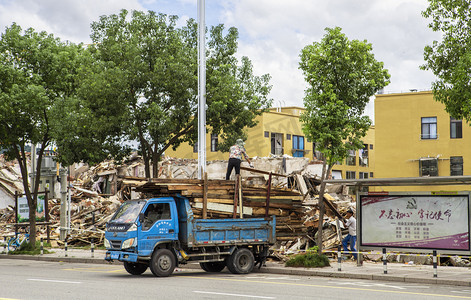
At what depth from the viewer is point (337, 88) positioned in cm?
2080

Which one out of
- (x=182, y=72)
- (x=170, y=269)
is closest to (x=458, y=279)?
(x=170, y=269)

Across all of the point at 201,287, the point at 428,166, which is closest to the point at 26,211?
the point at 201,287

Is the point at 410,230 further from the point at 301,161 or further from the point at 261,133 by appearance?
the point at 261,133

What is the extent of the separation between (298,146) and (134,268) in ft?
152

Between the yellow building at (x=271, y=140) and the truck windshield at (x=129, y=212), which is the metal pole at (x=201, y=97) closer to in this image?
the truck windshield at (x=129, y=212)

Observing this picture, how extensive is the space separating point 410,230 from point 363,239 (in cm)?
159

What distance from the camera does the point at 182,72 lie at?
25328mm

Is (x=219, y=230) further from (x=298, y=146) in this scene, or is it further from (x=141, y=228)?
(x=298, y=146)

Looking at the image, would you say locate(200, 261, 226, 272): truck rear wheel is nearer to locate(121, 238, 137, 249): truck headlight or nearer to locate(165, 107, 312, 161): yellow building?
locate(121, 238, 137, 249): truck headlight

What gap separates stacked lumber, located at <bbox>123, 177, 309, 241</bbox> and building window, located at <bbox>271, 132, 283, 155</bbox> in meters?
38.2

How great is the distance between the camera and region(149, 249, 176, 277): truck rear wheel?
57.5 feet

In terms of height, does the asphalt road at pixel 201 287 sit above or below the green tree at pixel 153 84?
below

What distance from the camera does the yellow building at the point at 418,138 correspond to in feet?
145

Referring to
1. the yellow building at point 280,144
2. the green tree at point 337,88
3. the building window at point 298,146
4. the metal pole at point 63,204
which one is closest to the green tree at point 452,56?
the green tree at point 337,88
